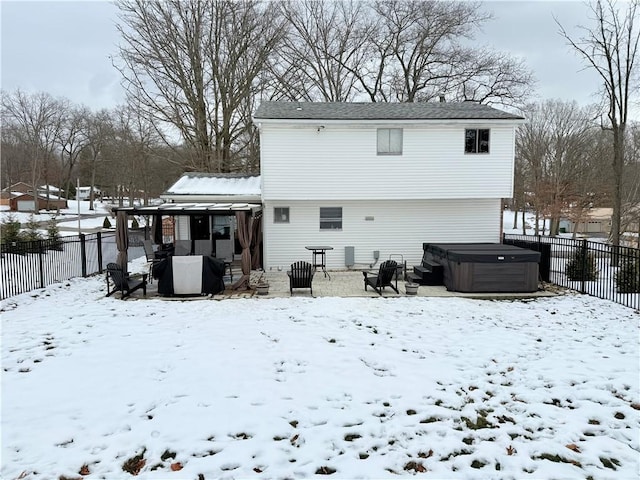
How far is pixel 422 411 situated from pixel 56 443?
372 cm

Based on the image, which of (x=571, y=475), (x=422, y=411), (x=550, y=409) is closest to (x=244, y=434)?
(x=422, y=411)

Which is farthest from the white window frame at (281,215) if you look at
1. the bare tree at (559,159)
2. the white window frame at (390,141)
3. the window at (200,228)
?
the bare tree at (559,159)

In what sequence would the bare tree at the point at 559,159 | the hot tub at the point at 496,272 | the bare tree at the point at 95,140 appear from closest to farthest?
the hot tub at the point at 496,272
the bare tree at the point at 559,159
the bare tree at the point at 95,140

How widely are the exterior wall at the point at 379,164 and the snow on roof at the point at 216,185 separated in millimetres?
1894

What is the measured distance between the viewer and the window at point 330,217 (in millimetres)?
A: 15156

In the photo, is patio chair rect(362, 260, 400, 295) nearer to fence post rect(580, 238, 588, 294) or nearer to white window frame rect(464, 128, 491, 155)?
fence post rect(580, 238, 588, 294)

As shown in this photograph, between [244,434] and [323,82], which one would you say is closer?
[244,434]

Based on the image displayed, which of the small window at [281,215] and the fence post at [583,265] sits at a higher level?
the small window at [281,215]

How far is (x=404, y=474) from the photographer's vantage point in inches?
135

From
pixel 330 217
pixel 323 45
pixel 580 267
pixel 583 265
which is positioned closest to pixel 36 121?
pixel 323 45

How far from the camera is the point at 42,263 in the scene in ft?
38.4

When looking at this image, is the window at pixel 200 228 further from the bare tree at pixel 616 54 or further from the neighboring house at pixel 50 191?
the neighboring house at pixel 50 191

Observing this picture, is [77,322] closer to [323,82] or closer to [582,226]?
[323,82]

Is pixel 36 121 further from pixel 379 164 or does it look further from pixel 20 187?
pixel 379 164
